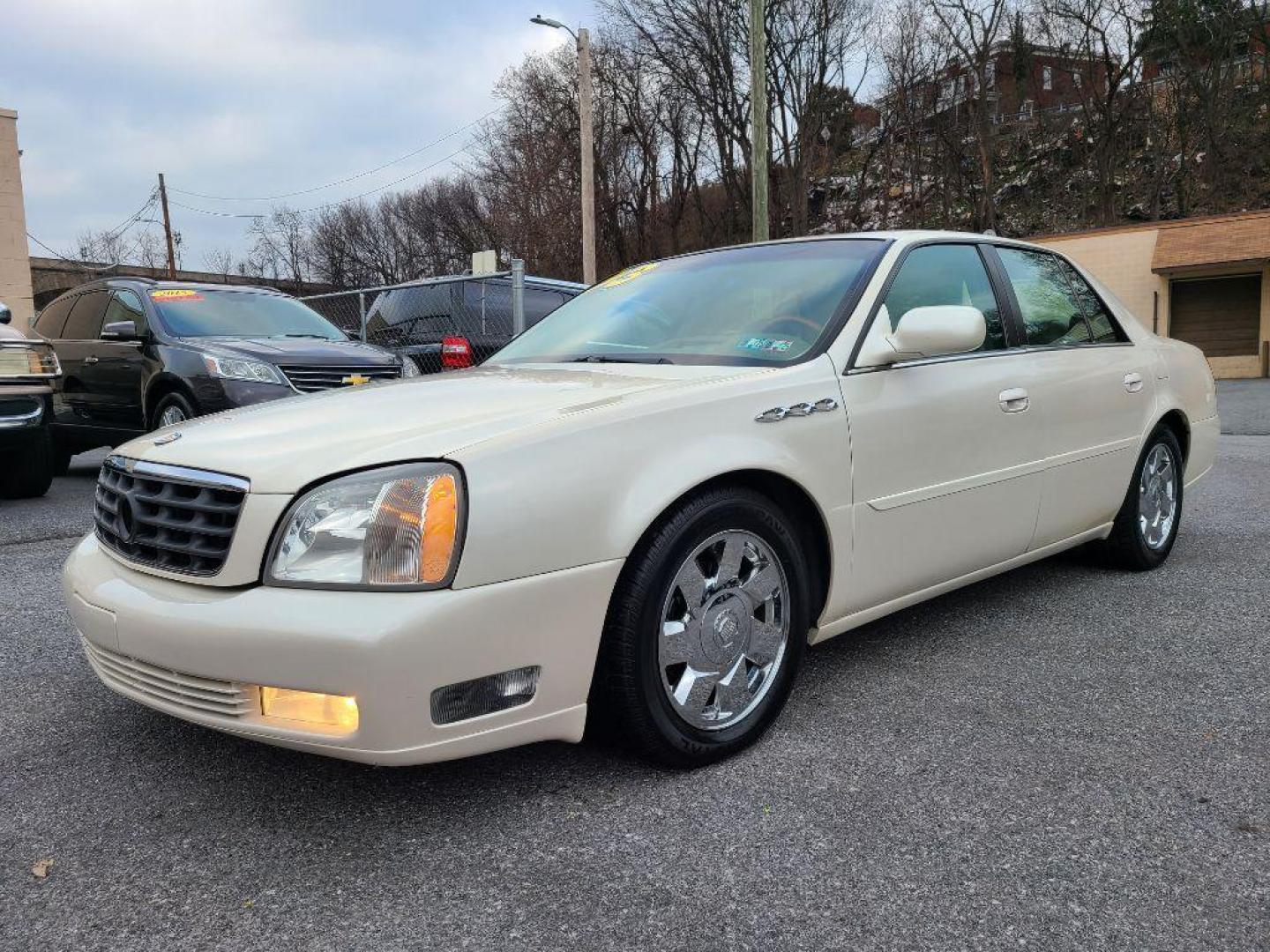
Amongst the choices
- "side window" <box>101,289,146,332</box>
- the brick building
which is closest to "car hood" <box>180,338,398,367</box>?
"side window" <box>101,289,146,332</box>

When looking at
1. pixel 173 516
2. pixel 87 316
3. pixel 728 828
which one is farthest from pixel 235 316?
pixel 728 828

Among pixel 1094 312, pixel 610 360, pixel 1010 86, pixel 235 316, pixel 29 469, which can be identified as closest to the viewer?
pixel 610 360

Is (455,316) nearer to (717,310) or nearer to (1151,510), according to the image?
(717,310)

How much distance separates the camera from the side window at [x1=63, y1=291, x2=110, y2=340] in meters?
8.16

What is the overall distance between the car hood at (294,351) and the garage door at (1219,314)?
73.2ft

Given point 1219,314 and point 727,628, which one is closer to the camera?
point 727,628

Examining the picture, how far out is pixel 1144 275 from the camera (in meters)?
24.2

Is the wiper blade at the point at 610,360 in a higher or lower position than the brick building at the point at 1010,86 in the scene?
lower

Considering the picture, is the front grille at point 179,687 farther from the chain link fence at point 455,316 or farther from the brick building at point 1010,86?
the brick building at point 1010,86

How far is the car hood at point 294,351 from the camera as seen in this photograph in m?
6.96

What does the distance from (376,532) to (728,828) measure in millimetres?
1020

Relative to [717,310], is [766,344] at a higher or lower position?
lower

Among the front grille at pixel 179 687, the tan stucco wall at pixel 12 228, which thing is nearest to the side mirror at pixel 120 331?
the front grille at pixel 179 687

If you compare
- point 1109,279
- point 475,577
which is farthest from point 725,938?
point 1109,279
